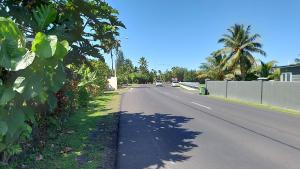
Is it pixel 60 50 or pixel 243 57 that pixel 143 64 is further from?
pixel 60 50

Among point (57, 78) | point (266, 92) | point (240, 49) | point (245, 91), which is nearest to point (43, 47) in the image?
point (57, 78)

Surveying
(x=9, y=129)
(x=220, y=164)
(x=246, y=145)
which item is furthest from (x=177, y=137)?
(x=9, y=129)

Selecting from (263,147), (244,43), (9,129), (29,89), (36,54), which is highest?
(244,43)

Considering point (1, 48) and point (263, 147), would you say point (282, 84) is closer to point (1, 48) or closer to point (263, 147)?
point (263, 147)

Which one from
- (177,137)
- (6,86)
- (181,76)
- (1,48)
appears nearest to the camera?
(1,48)

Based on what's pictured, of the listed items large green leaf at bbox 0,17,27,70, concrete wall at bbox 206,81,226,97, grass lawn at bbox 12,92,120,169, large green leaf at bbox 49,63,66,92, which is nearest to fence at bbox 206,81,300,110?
concrete wall at bbox 206,81,226,97

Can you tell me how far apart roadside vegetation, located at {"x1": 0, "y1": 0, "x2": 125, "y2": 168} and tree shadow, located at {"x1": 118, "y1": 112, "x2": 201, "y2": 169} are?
882mm

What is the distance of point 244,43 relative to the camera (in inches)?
1793

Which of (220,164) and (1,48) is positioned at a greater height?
(1,48)

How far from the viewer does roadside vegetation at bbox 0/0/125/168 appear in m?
3.06

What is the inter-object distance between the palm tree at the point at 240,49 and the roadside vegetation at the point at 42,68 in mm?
36177

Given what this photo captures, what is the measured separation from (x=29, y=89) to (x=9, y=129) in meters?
0.52

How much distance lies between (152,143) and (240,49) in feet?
125

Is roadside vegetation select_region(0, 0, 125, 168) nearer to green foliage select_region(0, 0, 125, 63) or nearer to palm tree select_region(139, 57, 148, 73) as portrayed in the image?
green foliage select_region(0, 0, 125, 63)
